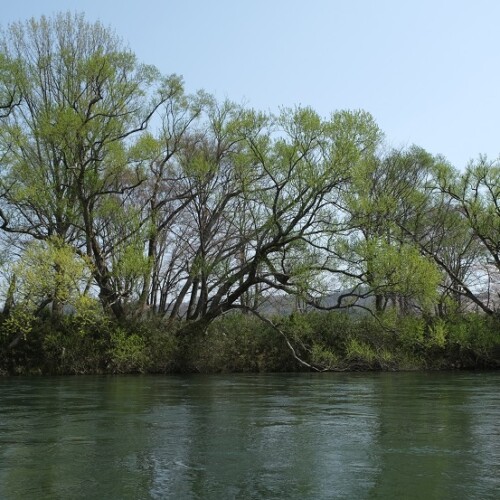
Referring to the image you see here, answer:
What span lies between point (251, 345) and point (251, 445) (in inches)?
880

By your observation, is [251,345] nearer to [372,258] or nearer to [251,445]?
[372,258]

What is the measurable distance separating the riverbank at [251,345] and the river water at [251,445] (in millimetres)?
10706

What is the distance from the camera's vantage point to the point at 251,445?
33.3 ft

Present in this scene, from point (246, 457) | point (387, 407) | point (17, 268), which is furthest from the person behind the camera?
point (17, 268)

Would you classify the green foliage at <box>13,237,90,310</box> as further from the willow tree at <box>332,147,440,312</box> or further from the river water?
the willow tree at <box>332,147,440,312</box>

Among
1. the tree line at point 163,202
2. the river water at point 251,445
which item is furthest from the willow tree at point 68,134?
the river water at point 251,445

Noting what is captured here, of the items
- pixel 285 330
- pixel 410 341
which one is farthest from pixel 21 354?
pixel 410 341

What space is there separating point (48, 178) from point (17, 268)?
6714mm

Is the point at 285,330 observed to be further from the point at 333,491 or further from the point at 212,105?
the point at 333,491

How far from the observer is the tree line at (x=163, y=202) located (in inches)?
1102

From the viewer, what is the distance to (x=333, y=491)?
7.24 metres

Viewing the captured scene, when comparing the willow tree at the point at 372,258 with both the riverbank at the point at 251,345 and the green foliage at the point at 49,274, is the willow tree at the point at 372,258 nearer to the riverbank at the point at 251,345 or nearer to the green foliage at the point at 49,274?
the riverbank at the point at 251,345

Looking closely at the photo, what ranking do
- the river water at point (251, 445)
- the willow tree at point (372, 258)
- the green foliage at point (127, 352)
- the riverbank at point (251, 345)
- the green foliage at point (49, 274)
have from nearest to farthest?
1. the river water at point (251, 445)
2. the green foliage at point (49, 274)
3. the willow tree at point (372, 258)
4. the riverbank at point (251, 345)
5. the green foliage at point (127, 352)

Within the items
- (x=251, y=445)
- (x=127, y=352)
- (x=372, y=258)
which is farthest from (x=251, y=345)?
(x=251, y=445)
